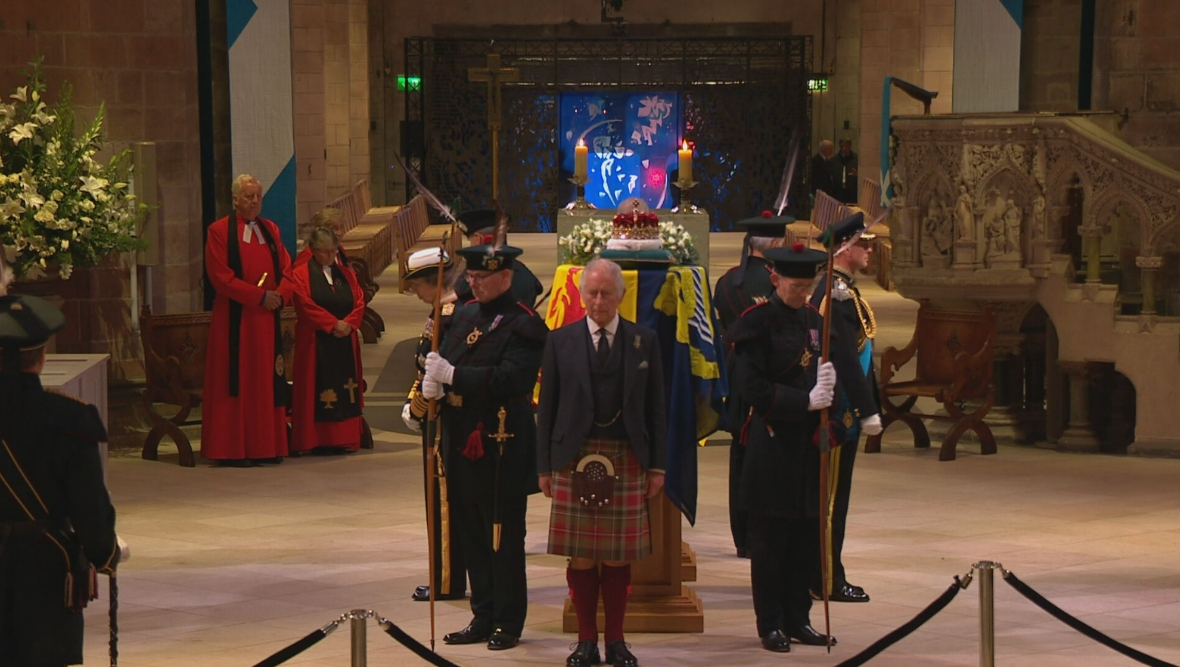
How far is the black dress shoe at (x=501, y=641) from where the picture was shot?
22.9 ft

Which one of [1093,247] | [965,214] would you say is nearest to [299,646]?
[965,214]

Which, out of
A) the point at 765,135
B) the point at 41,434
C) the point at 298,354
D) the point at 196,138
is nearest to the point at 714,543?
the point at 298,354

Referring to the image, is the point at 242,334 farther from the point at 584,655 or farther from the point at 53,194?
the point at 584,655

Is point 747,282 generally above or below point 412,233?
above

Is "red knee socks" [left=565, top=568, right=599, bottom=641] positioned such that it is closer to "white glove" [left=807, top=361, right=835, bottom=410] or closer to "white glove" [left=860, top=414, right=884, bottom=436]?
"white glove" [left=807, top=361, right=835, bottom=410]

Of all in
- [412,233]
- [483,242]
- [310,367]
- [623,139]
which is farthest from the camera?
[623,139]

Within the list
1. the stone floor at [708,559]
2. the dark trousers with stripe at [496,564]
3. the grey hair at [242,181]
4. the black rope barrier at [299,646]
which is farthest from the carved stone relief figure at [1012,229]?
the black rope barrier at [299,646]

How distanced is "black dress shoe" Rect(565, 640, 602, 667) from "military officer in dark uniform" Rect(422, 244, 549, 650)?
0.44 metres

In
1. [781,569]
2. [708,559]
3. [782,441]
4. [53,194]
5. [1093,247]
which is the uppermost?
[53,194]

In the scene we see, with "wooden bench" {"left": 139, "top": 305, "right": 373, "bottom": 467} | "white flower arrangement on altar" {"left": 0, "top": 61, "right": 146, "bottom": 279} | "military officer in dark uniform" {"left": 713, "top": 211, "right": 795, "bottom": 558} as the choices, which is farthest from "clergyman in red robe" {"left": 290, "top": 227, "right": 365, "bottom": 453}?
"military officer in dark uniform" {"left": 713, "top": 211, "right": 795, "bottom": 558}

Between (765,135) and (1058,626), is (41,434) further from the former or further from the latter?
(765,135)

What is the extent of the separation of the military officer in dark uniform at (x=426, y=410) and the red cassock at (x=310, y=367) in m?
3.70

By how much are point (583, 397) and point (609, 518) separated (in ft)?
1.46

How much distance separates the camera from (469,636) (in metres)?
7.07
